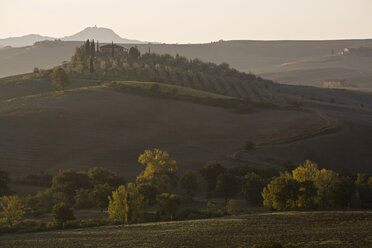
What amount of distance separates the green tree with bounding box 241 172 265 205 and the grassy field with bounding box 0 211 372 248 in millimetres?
13037

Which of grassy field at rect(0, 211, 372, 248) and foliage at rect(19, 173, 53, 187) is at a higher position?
grassy field at rect(0, 211, 372, 248)

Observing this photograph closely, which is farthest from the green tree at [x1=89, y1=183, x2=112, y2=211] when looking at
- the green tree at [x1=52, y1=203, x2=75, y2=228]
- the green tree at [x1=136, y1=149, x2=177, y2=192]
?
the green tree at [x1=136, y1=149, x2=177, y2=192]

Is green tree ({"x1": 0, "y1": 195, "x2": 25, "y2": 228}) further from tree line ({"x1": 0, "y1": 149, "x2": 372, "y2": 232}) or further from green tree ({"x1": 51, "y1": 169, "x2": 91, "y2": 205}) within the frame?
green tree ({"x1": 51, "y1": 169, "x2": 91, "y2": 205})

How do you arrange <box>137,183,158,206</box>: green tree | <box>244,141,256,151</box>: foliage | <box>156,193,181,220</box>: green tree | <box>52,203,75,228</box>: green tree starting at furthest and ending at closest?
<box>244,141,256,151</box>: foliage → <box>137,183,158,206</box>: green tree → <box>156,193,181,220</box>: green tree → <box>52,203,75,228</box>: green tree

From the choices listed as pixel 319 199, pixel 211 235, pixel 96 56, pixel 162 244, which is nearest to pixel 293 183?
pixel 319 199

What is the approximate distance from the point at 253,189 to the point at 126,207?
1853 cm

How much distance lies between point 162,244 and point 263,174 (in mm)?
36679

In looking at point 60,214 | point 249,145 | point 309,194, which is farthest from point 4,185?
point 249,145

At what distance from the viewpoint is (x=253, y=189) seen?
66.8 meters

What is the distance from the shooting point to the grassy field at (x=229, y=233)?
4109cm

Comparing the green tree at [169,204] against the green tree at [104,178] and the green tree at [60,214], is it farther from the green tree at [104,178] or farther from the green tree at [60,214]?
the green tree at [104,178]

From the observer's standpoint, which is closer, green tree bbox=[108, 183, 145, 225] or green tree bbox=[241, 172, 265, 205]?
green tree bbox=[108, 183, 145, 225]

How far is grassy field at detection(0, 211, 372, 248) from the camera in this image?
1618 inches

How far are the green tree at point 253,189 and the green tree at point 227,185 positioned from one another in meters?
3.77
